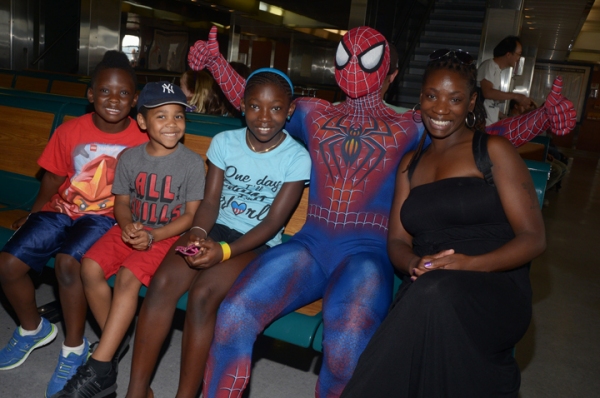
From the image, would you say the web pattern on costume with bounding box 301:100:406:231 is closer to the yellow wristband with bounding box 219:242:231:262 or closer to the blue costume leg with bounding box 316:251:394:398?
the blue costume leg with bounding box 316:251:394:398

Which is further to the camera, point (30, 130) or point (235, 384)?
point (30, 130)

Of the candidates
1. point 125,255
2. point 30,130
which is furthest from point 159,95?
point 30,130

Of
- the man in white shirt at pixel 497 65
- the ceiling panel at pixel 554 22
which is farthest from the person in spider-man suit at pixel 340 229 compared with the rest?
the ceiling panel at pixel 554 22

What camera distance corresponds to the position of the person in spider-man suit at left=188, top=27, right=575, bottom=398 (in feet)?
6.73

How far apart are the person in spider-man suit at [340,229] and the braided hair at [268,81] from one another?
20 cm

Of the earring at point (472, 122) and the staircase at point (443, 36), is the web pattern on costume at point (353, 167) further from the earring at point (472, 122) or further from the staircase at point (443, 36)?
the staircase at point (443, 36)

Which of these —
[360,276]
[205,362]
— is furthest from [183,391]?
[360,276]

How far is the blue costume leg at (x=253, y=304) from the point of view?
81.2 inches

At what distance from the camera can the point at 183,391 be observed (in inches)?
85.0

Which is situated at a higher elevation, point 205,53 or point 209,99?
point 205,53

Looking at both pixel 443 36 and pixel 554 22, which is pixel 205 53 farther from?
pixel 554 22

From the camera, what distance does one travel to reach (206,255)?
2217mm

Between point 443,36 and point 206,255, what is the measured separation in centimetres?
921

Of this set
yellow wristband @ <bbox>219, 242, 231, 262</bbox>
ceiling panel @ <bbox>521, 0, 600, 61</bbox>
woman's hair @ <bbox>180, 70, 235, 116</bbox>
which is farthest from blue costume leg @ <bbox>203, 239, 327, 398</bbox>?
ceiling panel @ <bbox>521, 0, 600, 61</bbox>
